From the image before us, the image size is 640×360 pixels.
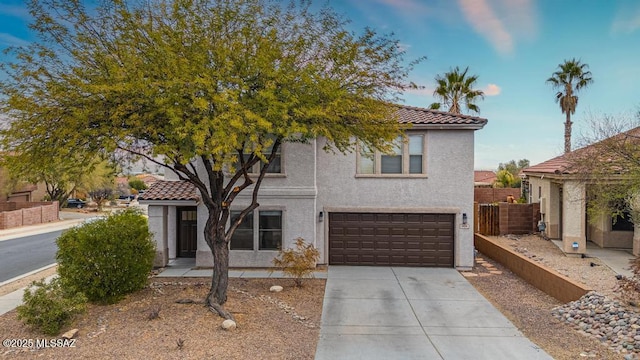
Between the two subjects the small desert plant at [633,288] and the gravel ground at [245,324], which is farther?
the small desert plant at [633,288]

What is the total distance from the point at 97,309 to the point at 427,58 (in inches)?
461

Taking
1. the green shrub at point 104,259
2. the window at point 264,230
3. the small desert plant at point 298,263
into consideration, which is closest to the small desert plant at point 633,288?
the small desert plant at point 298,263

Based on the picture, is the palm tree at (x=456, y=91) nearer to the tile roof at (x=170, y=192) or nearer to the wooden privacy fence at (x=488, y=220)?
the wooden privacy fence at (x=488, y=220)

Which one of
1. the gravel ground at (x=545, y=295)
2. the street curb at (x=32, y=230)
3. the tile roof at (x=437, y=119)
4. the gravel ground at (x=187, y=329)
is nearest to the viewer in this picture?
the gravel ground at (x=187, y=329)

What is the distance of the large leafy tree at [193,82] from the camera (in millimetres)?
8531

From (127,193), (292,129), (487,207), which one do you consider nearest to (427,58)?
(292,129)

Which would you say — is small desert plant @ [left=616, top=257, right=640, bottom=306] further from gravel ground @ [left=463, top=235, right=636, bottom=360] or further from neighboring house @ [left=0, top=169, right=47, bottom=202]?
neighboring house @ [left=0, top=169, right=47, bottom=202]

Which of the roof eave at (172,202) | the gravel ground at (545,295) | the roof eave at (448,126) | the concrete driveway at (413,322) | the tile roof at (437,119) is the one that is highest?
the tile roof at (437,119)

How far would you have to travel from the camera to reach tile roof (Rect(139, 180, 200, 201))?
47.9 feet

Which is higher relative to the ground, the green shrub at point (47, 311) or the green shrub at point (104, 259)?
the green shrub at point (104, 259)

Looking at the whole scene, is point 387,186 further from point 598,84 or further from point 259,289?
point 598,84

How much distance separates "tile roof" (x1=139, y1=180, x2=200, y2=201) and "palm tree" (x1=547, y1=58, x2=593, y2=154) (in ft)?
98.7

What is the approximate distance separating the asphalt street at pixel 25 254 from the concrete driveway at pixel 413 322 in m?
12.5

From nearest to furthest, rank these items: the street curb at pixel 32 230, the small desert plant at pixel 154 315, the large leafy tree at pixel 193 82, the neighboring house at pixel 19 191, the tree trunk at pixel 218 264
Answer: the large leafy tree at pixel 193 82, the small desert plant at pixel 154 315, the tree trunk at pixel 218 264, the street curb at pixel 32 230, the neighboring house at pixel 19 191
